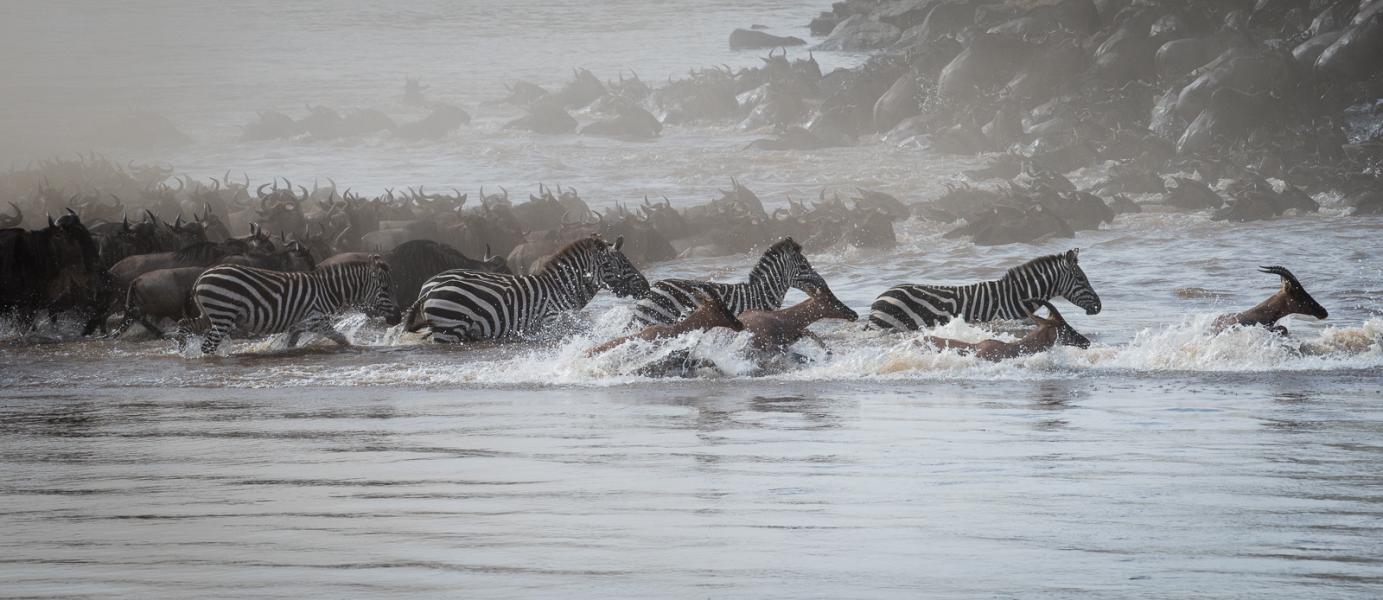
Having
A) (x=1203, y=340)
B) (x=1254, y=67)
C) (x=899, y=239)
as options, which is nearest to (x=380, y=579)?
(x=1203, y=340)

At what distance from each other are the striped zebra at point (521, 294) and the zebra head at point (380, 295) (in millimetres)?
250

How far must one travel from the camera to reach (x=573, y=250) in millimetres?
15375

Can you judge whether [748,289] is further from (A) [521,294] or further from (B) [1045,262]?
(B) [1045,262]

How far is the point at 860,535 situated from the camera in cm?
561

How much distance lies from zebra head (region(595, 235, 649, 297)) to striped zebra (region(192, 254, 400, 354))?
1.98 meters

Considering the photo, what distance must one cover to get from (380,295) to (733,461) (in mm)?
8285

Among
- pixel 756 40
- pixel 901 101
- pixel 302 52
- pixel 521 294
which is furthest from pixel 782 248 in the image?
pixel 302 52

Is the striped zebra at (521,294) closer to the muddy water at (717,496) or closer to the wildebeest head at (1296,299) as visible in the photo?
the muddy water at (717,496)

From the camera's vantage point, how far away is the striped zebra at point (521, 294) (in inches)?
573

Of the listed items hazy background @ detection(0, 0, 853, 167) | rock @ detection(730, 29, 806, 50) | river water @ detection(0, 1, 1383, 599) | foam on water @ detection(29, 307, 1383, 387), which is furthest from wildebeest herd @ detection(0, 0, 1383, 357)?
hazy background @ detection(0, 0, 853, 167)

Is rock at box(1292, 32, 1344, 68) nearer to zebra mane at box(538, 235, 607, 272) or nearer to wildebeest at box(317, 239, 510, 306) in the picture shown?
wildebeest at box(317, 239, 510, 306)

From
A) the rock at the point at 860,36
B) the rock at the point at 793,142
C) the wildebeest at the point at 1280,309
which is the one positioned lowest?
the wildebeest at the point at 1280,309

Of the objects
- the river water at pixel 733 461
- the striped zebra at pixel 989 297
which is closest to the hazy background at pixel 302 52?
the river water at pixel 733 461

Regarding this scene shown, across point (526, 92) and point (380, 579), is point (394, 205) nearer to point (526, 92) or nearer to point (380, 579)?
point (380, 579)
